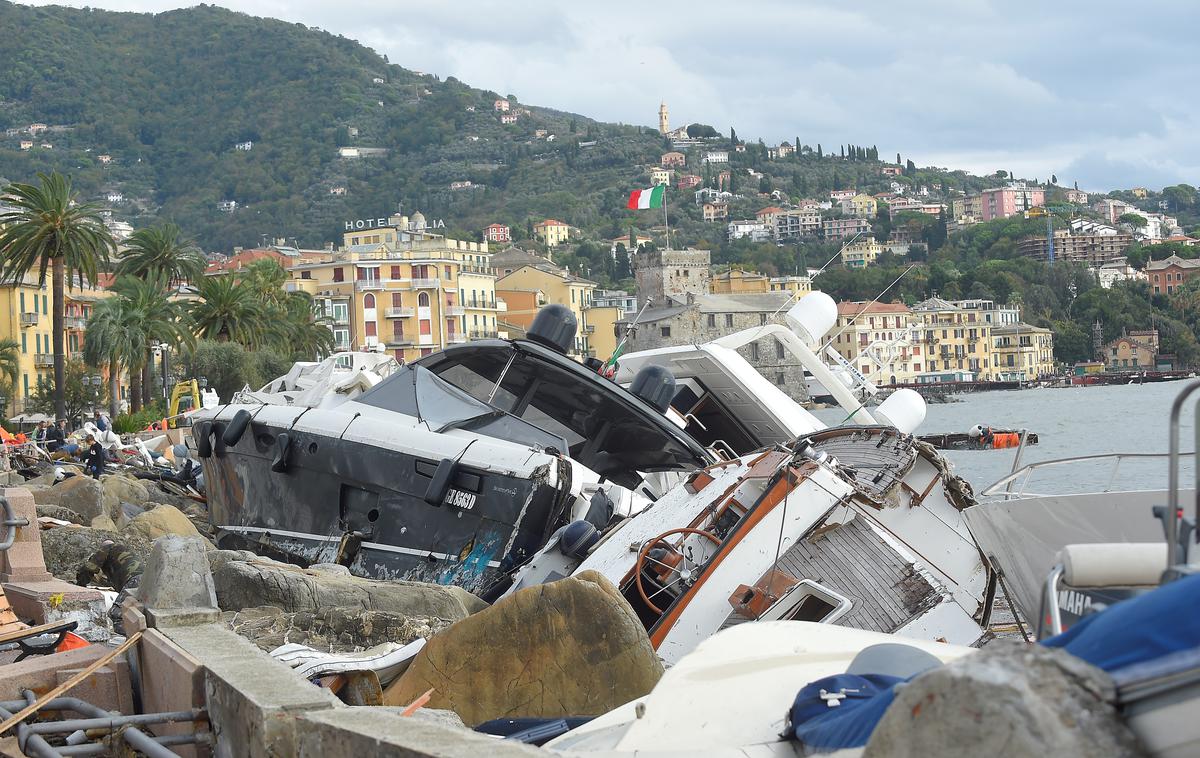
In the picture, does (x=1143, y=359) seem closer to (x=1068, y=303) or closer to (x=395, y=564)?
(x=1068, y=303)

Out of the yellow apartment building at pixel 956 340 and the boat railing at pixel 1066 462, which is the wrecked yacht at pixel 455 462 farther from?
the yellow apartment building at pixel 956 340

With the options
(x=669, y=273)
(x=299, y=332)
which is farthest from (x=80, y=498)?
(x=669, y=273)

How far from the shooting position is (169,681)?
19.6ft

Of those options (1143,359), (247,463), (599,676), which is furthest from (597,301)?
(599,676)

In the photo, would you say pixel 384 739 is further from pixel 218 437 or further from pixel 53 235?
pixel 53 235

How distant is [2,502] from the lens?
28.1 feet

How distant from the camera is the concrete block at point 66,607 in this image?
7.75 meters

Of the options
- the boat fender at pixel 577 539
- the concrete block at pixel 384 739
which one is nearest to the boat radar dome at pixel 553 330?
the boat fender at pixel 577 539

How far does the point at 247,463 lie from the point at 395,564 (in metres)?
3.40

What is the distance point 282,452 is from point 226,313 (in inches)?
1879

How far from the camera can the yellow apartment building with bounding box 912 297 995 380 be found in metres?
160

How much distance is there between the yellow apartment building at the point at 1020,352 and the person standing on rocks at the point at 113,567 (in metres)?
153

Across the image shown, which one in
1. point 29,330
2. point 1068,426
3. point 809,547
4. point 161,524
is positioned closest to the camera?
point 809,547

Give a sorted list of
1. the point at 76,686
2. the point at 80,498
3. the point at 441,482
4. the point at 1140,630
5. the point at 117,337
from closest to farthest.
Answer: the point at 1140,630 < the point at 76,686 < the point at 441,482 < the point at 80,498 < the point at 117,337
